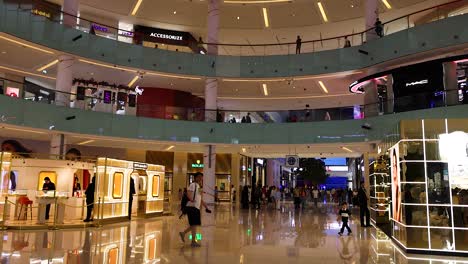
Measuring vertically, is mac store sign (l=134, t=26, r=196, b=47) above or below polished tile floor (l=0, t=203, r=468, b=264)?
above

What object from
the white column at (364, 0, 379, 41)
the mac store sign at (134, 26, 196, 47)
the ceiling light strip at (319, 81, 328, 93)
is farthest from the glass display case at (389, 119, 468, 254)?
the mac store sign at (134, 26, 196, 47)

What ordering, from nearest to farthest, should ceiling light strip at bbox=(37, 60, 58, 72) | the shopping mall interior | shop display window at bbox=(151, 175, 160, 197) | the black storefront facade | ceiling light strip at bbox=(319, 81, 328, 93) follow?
the shopping mall interior → shop display window at bbox=(151, 175, 160, 197) → ceiling light strip at bbox=(37, 60, 58, 72) → the black storefront facade → ceiling light strip at bbox=(319, 81, 328, 93)

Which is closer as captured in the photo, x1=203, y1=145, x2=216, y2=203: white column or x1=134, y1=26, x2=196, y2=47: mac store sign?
x1=203, y1=145, x2=216, y2=203: white column

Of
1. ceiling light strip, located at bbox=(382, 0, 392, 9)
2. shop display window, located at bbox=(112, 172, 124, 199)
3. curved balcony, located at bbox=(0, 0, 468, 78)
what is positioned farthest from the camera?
ceiling light strip, located at bbox=(382, 0, 392, 9)

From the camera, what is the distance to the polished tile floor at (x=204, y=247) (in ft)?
28.7

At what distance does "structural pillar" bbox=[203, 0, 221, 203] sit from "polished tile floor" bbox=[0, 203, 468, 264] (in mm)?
11946

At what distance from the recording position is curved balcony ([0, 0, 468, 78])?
20438mm

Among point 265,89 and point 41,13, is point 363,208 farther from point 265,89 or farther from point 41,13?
point 41,13

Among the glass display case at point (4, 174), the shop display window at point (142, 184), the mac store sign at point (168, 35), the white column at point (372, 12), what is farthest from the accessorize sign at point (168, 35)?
the glass display case at point (4, 174)

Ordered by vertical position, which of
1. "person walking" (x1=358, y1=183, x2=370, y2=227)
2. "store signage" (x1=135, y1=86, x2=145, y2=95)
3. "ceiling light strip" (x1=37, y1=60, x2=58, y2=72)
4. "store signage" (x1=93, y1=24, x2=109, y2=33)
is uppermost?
"store signage" (x1=93, y1=24, x2=109, y2=33)

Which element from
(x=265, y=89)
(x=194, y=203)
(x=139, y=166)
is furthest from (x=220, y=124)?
(x=194, y=203)

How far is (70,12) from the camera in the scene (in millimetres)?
24125

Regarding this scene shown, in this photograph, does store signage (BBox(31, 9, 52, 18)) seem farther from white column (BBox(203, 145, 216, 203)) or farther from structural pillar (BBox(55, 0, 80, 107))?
white column (BBox(203, 145, 216, 203))

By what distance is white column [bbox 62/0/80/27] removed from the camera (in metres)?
23.5
